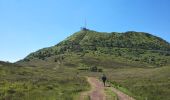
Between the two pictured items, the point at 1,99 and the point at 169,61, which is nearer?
the point at 1,99

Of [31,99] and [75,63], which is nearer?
[31,99]

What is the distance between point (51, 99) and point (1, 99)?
17.5ft

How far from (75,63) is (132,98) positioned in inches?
4820

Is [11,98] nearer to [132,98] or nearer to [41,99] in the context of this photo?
[41,99]

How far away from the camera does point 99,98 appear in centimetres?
3969

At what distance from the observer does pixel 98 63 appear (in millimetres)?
167875

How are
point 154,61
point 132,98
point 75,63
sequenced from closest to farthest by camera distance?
point 132,98, point 75,63, point 154,61

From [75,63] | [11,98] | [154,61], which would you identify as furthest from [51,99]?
[154,61]

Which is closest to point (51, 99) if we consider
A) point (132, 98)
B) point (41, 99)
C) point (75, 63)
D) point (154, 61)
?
point (41, 99)

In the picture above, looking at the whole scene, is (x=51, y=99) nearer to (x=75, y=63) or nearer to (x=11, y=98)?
(x=11, y=98)

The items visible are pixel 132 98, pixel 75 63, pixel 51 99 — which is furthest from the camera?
pixel 75 63

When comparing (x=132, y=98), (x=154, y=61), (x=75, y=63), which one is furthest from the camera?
(x=154, y=61)

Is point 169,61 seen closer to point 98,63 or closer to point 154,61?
point 154,61

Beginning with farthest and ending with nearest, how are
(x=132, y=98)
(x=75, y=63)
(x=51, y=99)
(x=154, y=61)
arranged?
(x=154, y=61)
(x=75, y=63)
(x=132, y=98)
(x=51, y=99)
